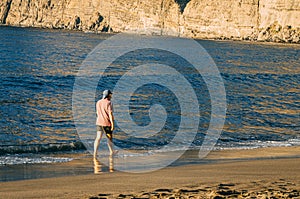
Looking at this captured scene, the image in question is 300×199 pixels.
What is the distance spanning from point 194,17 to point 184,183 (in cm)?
15426

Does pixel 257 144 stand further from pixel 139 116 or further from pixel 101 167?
pixel 139 116

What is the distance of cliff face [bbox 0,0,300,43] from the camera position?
138 meters

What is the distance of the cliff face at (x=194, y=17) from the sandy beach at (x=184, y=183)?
129 metres

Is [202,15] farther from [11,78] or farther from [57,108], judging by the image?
[57,108]

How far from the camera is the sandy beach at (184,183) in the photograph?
8.76 m

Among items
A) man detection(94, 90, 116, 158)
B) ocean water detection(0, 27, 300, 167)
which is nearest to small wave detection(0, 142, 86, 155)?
ocean water detection(0, 27, 300, 167)

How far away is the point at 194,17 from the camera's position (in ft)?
530

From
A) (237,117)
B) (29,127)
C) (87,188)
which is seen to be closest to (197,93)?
(237,117)

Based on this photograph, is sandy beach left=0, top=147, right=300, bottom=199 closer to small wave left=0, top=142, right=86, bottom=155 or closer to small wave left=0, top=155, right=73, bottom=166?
small wave left=0, top=155, right=73, bottom=166

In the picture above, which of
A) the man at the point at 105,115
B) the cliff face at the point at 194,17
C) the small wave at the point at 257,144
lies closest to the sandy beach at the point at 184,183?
the man at the point at 105,115

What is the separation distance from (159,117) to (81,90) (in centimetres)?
987

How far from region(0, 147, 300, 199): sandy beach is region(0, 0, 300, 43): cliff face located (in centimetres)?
12872

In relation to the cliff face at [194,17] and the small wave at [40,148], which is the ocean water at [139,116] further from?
the cliff face at [194,17]

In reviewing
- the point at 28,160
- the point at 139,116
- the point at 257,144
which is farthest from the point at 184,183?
the point at 139,116
